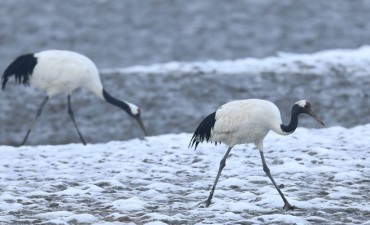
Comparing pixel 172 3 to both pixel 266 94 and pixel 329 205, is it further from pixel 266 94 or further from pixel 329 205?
pixel 329 205

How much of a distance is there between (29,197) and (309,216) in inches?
115

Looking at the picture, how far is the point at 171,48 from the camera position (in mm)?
22141

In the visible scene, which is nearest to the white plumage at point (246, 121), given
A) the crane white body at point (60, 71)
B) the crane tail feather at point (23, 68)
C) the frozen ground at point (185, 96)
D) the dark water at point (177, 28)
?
the crane white body at point (60, 71)

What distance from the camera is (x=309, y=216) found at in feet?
26.3

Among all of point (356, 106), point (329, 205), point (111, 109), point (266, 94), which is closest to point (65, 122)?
point (111, 109)

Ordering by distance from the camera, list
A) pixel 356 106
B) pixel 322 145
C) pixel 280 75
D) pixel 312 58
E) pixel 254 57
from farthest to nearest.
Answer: pixel 254 57, pixel 312 58, pixel 280 75, pixel 356 106, pixel 322 145

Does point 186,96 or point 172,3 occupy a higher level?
point 172,3

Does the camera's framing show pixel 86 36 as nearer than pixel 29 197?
No

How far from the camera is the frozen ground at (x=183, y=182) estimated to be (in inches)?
320

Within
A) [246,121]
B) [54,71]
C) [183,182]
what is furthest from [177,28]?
[246,121]

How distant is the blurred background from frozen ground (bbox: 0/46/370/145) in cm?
2

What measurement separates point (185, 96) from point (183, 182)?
622cm

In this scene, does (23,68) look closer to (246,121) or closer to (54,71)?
(54,71)

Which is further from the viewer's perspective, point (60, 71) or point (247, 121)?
point (60, 71)
